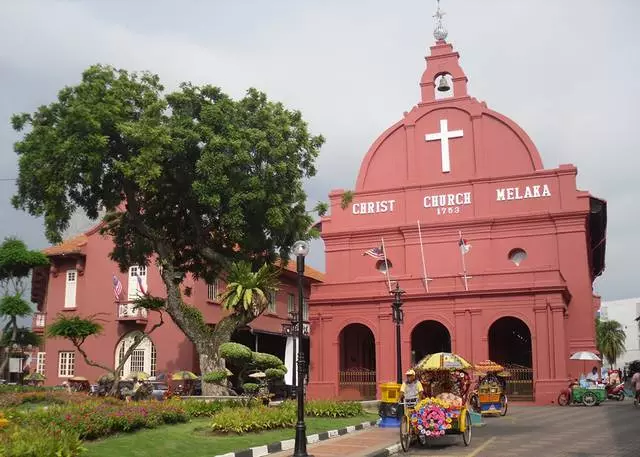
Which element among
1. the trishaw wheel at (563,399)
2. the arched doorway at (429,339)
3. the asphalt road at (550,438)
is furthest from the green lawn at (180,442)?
the arched doorway at (429,339)

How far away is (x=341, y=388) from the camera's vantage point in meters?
29.8

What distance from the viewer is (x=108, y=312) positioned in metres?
30.6

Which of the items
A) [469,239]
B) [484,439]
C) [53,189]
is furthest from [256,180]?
[469,239]

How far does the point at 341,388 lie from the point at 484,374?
849 cm

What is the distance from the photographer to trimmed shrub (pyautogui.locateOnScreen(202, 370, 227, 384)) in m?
20.5

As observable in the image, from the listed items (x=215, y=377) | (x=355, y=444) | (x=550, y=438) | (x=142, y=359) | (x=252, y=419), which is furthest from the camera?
(x=142, y=359)

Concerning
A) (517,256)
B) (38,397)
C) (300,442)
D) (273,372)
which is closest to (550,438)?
(300,442)

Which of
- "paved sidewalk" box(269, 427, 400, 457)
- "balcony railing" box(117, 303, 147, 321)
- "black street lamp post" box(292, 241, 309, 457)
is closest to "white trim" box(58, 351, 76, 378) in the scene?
"balcony railing" box(117, 303, 147, 321)

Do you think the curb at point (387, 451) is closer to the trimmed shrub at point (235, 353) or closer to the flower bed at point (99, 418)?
the flower bed at point (99, 418)

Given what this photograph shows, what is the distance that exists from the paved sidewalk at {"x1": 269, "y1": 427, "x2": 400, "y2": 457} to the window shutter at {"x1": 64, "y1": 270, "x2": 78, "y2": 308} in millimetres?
20048

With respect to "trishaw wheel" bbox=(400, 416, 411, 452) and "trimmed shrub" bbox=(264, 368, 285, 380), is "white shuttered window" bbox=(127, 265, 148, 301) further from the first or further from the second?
"trishaw wheel" bbox=(400, 416, 411, 452)

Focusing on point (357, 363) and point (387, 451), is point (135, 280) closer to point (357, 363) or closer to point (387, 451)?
point (357, 363)

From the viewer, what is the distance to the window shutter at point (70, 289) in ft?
105

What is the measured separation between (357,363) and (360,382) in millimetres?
3830
